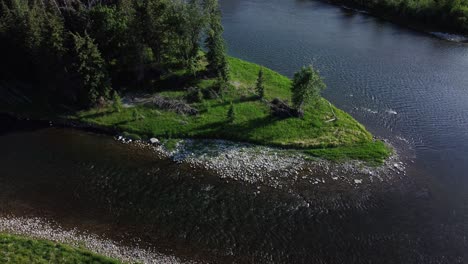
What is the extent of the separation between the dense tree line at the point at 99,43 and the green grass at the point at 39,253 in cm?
2809

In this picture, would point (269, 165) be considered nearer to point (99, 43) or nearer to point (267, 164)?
point (267, 164)

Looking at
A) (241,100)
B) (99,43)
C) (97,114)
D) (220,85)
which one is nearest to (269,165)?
(241,100)

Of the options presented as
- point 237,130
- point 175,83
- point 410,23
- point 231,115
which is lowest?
point 237,130

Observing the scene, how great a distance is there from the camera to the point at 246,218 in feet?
150

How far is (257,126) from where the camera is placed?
60750 millimetres

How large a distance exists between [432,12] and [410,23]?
6.37 m

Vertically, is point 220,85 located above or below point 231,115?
above

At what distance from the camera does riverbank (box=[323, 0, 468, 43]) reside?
106625 mm

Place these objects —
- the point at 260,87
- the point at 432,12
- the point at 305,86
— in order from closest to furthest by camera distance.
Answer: the point at 305,86 < the point at 260,87 < the point at 432,12

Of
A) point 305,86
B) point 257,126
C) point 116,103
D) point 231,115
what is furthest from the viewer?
point 116,103

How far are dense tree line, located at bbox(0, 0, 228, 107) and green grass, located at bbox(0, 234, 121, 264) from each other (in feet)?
92.2

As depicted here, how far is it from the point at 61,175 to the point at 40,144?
28.4 feet

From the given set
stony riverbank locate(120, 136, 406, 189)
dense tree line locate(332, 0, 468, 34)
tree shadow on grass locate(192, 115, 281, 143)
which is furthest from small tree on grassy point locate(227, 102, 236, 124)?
dense tree line locate(332, 0, 468, 34)

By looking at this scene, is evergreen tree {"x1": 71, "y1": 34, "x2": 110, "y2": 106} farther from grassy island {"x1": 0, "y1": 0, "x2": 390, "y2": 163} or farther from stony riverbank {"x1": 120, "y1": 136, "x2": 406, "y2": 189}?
stony riverbank {"x1": 120, "y1": 136, "x2": 406, "y2": 189}
